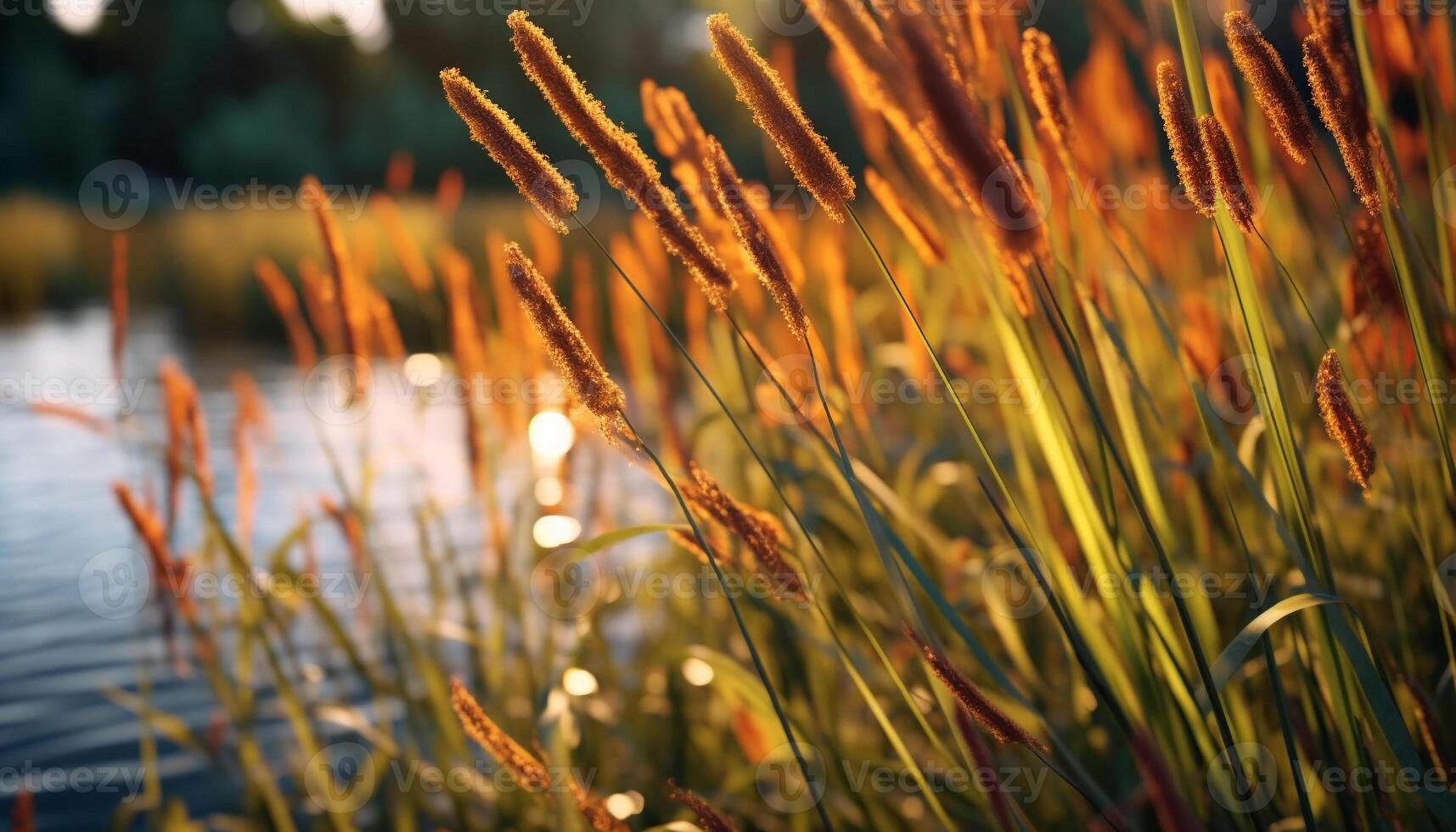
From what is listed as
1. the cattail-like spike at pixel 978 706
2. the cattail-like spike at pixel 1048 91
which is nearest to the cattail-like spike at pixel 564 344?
the cattail-like spike at pixel 978 706

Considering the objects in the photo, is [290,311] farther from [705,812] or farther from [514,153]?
[705,812]

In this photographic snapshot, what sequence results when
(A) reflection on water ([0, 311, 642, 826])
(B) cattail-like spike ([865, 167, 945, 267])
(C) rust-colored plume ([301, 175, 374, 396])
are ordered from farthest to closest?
(A) reflection on water ([0, 311, 642, 826]), (C) rust-colored plume ([301, 175, 374, 396]), (B) cattail-like spike ([865, 167, 945, 267])

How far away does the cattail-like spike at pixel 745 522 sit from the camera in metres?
0.78

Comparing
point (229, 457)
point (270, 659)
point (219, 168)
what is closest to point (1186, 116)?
point (270, 659)

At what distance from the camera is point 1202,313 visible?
1.37 meters

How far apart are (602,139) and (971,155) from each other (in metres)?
0.27

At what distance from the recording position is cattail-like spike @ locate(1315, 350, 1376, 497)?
76 centimetres

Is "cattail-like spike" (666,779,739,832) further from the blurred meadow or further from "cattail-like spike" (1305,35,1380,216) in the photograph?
"cattail-like spike" (1305,35,1380,216)

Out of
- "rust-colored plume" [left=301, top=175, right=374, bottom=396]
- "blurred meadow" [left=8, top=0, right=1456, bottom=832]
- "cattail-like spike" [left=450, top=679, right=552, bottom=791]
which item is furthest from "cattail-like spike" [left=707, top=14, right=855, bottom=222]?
"rust-colored plume" [left=301, top=175, right=374, bottom=396]

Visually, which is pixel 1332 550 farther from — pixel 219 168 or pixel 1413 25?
pixel 219 168

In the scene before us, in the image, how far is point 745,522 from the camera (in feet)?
2.56

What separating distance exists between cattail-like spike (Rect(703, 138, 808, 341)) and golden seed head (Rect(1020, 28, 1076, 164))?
0.28 metres

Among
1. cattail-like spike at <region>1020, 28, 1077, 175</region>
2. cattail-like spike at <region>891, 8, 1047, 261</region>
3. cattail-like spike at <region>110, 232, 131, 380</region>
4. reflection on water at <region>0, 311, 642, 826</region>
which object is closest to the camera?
cattail-like spike at <region>891, 8, 1047, 261</region>

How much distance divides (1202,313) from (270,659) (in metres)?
1.41
